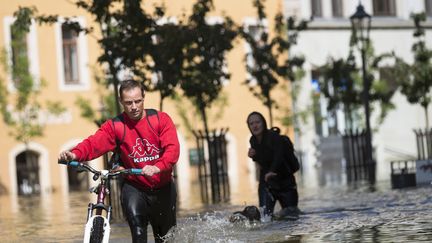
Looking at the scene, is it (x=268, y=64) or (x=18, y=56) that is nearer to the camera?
(x=268, y=64)

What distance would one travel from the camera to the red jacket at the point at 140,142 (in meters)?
10.1

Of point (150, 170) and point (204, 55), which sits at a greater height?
point (204, 55)

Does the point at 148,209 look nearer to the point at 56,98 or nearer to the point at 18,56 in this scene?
the point at 18,56

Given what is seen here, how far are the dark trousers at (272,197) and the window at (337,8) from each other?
126 feet

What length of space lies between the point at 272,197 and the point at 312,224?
3.45 ft

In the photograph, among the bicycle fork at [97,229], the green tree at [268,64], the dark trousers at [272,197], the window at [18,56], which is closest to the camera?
the bicycle fork at [97,229]

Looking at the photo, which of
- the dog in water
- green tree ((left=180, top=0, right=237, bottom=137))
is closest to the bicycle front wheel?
the dog in water

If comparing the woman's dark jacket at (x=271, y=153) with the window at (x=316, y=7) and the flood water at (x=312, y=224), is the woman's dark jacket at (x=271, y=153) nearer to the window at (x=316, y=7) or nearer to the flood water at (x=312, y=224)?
the flood water at (x=312, y=224)

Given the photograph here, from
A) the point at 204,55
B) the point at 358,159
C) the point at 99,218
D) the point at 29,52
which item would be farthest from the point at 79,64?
the point at 99,218

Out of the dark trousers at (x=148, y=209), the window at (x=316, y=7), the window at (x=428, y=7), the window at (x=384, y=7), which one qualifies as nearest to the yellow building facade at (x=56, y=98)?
the window at (x=316, y=7)

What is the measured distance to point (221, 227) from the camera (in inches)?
598

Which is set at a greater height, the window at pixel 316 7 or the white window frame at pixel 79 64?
the window at pixel 316 7

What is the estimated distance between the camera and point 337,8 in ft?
179

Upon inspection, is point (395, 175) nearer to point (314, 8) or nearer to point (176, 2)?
point (176, 2)
